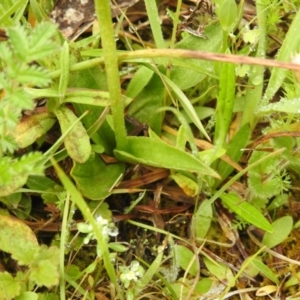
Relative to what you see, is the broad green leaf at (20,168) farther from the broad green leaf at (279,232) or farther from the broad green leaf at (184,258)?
the broad green leaf at (279,232)

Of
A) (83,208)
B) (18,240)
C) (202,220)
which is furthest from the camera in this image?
(202,220)

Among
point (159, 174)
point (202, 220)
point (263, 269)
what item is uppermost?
point (159, 174)

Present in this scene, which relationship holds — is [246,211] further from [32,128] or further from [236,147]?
[32,128]

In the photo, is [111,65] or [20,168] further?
[111,65]

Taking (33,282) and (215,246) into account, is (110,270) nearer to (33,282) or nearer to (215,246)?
(33,282)

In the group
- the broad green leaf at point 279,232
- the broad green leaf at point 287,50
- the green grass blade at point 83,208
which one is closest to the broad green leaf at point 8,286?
the green grass blade at point 83,208

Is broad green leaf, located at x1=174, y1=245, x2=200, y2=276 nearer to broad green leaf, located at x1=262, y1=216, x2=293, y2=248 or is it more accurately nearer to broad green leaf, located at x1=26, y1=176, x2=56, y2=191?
broad green leaf, located at x1=262, y1=216, x2=293, y2=248

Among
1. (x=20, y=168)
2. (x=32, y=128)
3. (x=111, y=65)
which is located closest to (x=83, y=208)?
(x=20, y=168)

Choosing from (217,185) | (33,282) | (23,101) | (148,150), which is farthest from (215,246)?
(23,101)
